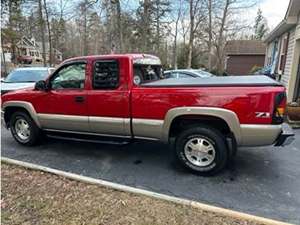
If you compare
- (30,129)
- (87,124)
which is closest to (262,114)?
(87,124)

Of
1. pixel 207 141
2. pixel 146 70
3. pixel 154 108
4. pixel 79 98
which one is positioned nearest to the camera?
pixel 207 141

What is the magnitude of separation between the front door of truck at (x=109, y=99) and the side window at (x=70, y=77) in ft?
0.89

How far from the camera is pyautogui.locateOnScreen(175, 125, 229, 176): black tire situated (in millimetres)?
3980

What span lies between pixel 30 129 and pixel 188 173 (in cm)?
334

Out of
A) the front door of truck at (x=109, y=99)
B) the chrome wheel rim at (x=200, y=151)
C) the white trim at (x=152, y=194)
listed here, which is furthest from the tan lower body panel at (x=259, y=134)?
the front door of truck at (x=109, y=99)

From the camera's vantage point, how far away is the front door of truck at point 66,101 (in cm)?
477

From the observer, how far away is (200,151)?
4129 mm

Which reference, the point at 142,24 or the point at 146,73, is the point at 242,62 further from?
the point at 146,73

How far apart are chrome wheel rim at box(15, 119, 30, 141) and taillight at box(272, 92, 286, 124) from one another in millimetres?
4620

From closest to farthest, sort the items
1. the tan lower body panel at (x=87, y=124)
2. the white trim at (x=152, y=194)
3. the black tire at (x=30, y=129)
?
the white trim at (x=152, y=194) → the tan lower body panel at (x=87, y=124) → the black tire at (x=30, y=129)

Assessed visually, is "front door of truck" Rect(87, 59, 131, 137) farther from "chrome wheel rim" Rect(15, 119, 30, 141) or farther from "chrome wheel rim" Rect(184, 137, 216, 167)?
"chrome wheel rim" Rect(15, 119, 30, 141)

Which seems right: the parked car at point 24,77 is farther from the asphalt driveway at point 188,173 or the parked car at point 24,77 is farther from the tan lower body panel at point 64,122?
the tan lower body panel at point 64,122

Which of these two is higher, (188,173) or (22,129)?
(22,129)

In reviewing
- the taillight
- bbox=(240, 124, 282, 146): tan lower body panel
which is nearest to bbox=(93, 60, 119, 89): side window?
bbox=(240, 124, 282, 146): tan lower body panel
